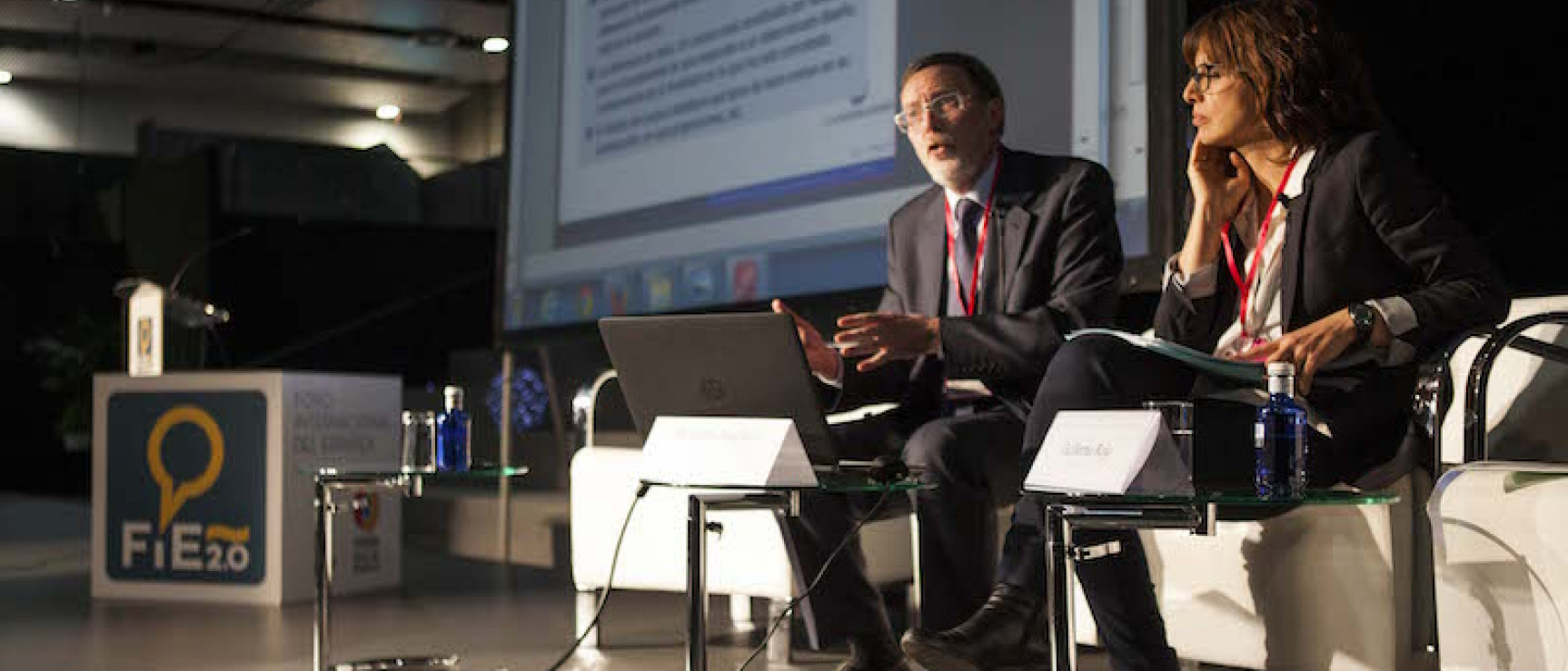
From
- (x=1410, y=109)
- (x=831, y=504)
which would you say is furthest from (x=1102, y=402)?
(x=1410, y=109)

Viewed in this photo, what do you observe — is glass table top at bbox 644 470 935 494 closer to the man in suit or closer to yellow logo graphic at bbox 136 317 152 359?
the man in suit

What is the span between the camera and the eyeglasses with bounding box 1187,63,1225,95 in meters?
2.28

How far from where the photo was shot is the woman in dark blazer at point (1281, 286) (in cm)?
208

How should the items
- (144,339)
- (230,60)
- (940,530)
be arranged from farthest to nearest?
(230,60) < (144,339) < (940,530)

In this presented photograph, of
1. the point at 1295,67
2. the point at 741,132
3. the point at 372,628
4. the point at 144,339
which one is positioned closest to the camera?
the point at 1295,67

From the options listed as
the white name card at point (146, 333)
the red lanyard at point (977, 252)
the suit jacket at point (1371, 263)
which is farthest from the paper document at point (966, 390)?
the white name card at point (146, 333)

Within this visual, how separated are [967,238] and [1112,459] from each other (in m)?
1.22

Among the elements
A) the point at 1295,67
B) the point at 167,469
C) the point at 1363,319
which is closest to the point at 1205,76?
the point at 1295,67

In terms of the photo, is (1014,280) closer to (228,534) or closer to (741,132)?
(741,132)

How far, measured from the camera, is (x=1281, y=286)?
2.27 metres

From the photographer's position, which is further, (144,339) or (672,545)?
(144,339)

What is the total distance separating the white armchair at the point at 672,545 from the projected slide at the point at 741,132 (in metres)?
0.66

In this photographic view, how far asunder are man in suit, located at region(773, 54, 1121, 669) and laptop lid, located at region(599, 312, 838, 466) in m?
0.25

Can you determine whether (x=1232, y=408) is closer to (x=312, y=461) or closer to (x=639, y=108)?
(x=639, y=108)
